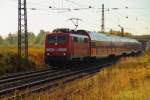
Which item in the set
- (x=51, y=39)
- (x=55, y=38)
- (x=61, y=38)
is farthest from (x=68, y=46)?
(x=51, y=39)

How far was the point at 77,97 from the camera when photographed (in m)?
14.4

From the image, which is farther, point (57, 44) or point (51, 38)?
point (51, 38)

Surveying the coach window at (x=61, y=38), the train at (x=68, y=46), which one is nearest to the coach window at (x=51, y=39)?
the train at (x=68, y=46)

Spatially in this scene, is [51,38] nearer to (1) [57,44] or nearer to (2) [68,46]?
(1) [57,44]

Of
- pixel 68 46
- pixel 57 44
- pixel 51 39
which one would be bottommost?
pixel 68 46

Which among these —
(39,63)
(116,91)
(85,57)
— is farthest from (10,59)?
(116,91)

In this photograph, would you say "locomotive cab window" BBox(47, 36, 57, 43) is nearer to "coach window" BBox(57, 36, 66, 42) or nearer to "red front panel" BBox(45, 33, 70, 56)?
"red front panel" BBox(45, 33, 70, 56)

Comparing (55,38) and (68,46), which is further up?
(55,38)

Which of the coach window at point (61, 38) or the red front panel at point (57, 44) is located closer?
the red front panel at point (57, 44)

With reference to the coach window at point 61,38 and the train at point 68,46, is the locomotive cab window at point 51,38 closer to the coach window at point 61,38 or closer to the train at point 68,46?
the train at point 68,46

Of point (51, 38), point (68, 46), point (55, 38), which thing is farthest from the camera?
point (51, 38)

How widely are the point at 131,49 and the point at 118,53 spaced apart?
45.5 ft

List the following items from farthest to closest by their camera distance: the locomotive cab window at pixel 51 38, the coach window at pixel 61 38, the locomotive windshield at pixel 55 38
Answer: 1. the locomotive cab window at pixel 51 38
2. the locomotive windshield at pixel 55 38
3. the coach window at pixel 61 38

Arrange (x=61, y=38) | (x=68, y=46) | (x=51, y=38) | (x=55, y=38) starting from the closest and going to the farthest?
1. (x=68, y=46)
2. (x=61, y=38)
3. (x=55, y=38)
4. (x=51, y=38)
